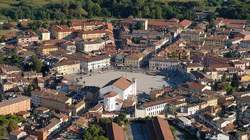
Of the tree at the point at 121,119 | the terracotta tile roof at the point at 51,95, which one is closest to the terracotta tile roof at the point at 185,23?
the terracotta tile roof at the point at 51,95

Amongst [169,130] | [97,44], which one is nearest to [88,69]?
[97,44]

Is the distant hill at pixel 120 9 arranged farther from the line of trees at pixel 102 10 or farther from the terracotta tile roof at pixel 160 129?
the terracotta tile roof at pixel 160 129

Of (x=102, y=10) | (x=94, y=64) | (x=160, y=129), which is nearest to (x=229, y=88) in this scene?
(x=160, y=129)

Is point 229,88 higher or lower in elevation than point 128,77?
higher

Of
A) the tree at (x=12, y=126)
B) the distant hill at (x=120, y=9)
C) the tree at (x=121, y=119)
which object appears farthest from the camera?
the distant hill at (x=120, y=9)

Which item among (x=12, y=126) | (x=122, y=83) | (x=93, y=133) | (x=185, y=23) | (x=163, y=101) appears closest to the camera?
(x=93, y=133)

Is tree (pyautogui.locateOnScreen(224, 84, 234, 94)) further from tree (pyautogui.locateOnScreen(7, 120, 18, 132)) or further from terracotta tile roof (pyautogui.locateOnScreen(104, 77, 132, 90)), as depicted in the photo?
tree (pyautogui.locateOnScreen(7, 120, 18, 132))

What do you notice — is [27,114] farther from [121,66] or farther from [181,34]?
[181,34]

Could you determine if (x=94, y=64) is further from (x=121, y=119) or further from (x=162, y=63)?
(x=121, y=119)

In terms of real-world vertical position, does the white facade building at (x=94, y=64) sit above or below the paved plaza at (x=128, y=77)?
above
